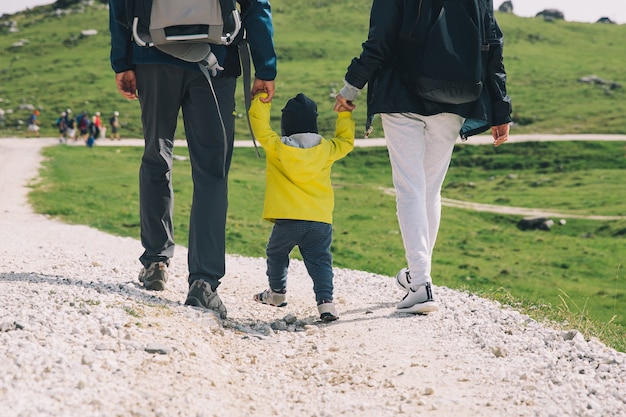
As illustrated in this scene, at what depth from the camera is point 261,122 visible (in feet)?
20.2

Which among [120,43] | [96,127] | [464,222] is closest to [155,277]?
[120,43]

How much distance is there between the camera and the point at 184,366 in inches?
181

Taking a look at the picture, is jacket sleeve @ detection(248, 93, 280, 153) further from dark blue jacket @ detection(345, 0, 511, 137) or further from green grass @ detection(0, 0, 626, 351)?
green grass @ detection(0, 0, 626, 351)

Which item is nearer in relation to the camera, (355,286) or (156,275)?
(156,275)

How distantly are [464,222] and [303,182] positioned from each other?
17.0 metres

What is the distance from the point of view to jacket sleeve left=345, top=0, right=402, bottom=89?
598 cm

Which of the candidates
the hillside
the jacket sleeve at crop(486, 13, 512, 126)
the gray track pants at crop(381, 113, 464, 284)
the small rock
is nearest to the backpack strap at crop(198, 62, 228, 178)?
the gray track pants at crop(381, 113, 464, 284)

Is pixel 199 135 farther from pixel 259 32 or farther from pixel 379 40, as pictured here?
pixel 379 40

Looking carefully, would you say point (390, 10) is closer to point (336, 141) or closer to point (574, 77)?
point (336, 141)

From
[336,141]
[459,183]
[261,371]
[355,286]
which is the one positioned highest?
[336,141]

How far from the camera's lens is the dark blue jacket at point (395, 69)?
5.98m

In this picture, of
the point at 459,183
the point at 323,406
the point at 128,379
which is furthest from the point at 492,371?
the point at 459,183

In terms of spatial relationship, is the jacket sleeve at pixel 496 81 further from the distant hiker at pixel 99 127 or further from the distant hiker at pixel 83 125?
the distant hiker at pixel 99 127

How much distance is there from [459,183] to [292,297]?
23.6m
